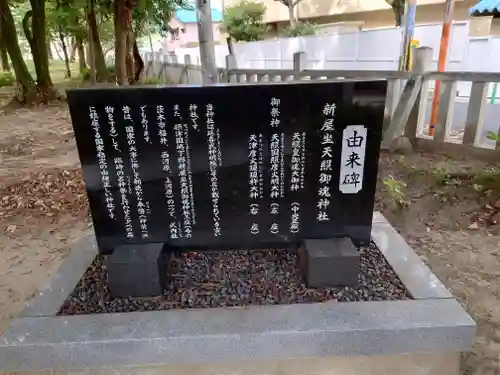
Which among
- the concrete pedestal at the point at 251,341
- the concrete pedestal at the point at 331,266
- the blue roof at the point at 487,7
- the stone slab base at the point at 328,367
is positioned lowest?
the stone slab base at the point at 328,367

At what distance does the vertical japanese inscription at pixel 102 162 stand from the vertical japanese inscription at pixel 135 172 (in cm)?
15

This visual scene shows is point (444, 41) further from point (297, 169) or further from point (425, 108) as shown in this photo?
point (297, 169)

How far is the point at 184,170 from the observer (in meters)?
2.33

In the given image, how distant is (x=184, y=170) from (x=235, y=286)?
75cm

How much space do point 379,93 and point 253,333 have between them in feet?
4.73

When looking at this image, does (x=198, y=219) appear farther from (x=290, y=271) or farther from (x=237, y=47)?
(x=237, y=47)

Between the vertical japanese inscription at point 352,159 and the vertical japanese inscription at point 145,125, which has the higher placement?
the vertical japanese inscription at point 145,125

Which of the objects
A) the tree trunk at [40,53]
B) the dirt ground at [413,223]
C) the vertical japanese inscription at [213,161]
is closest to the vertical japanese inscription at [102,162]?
the vertical japanese inscription at [213,161]

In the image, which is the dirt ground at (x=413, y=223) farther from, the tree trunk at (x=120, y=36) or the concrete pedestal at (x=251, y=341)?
the tree trunk at (x=120, y=36)

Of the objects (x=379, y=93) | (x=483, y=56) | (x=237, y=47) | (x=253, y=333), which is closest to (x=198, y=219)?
(x=253, y=333)

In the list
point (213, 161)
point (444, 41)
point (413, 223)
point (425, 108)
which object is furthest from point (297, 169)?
point (444, 41)

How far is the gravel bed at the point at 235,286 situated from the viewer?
2.23 metres

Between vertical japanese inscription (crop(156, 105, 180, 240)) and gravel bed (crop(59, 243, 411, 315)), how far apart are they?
31 cm

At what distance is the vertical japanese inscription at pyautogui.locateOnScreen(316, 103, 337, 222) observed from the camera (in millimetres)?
2246
